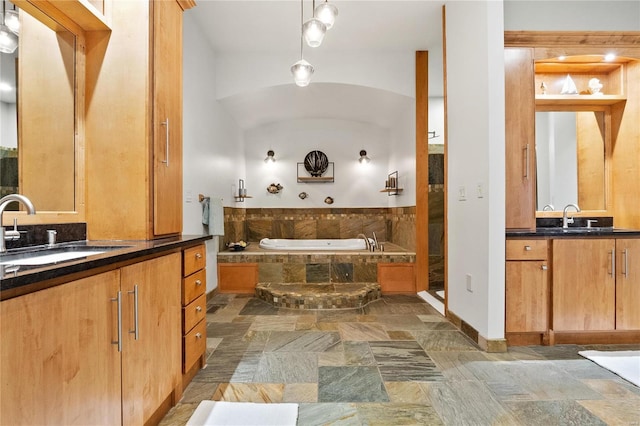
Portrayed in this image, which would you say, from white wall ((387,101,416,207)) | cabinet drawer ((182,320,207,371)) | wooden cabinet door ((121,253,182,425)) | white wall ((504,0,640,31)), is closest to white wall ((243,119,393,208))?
white wall ((387,101,416,207))

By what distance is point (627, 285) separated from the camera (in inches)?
97.3

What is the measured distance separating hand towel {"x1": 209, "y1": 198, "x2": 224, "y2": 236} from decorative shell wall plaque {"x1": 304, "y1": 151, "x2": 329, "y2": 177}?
2281 mm

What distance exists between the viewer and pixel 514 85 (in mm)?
2586

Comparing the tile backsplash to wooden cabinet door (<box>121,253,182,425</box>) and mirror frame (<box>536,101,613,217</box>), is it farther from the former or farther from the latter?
wooden cabinet door (<box>121,253,182,425</box>)

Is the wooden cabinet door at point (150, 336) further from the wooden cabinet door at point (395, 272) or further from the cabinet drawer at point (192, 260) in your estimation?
the wooden cabinet door at point (395, 272)

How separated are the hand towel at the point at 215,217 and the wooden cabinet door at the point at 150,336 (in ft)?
6.55

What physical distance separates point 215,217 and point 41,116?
2161 mm

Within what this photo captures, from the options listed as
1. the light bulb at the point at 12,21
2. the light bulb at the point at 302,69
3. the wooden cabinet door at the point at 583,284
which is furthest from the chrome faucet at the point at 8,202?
the wooden cabinet door at the point at 583,284

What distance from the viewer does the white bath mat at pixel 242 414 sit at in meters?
1.58

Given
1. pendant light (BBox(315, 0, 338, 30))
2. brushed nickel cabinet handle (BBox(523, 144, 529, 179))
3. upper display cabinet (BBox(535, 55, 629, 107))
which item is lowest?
brushed nickel cabinet handle (BBox(523, 144, 529, 179))

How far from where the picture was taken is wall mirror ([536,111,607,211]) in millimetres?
3008

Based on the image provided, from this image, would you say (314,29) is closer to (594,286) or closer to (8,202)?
(8,202)

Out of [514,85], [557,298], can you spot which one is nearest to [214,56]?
[514,85]

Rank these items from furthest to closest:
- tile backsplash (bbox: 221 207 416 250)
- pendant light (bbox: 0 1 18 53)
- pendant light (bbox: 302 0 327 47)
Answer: tile backsplash (bbox: 221 207 416 250) → pendant light (bbox: 302 0 327 47) → pendant light (bbox: 0 1 18 53)
